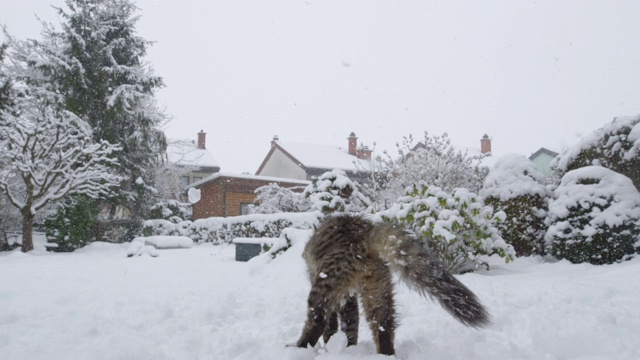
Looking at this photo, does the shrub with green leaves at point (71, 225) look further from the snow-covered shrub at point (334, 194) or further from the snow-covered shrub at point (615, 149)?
the snow-covered shrub at point (615, 149)

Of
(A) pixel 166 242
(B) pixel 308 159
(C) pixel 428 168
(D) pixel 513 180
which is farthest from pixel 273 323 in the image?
(B) pixel 308 159

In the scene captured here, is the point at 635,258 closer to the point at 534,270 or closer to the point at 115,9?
the point at 534,270

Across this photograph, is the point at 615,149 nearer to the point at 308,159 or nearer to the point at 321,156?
the point at 308,159

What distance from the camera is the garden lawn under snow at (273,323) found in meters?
2.72

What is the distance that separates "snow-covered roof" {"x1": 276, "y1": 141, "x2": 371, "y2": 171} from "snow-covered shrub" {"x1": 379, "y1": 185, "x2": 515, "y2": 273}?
21.9m

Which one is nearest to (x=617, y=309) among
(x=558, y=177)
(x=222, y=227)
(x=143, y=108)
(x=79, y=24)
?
(x=558, y=177)

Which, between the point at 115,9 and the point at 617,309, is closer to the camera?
the point at 617,309

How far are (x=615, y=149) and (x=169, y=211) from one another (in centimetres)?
1884

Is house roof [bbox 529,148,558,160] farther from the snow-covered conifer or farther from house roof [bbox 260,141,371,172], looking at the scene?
the snow-covered conifer

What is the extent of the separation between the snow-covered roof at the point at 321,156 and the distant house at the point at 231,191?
6629 mm

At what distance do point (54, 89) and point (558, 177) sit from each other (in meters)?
20.4

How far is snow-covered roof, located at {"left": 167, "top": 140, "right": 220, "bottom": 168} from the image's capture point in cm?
2486

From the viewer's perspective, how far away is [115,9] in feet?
67.4

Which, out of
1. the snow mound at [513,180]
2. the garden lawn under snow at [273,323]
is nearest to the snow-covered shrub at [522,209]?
the snow mound at [513,180]
